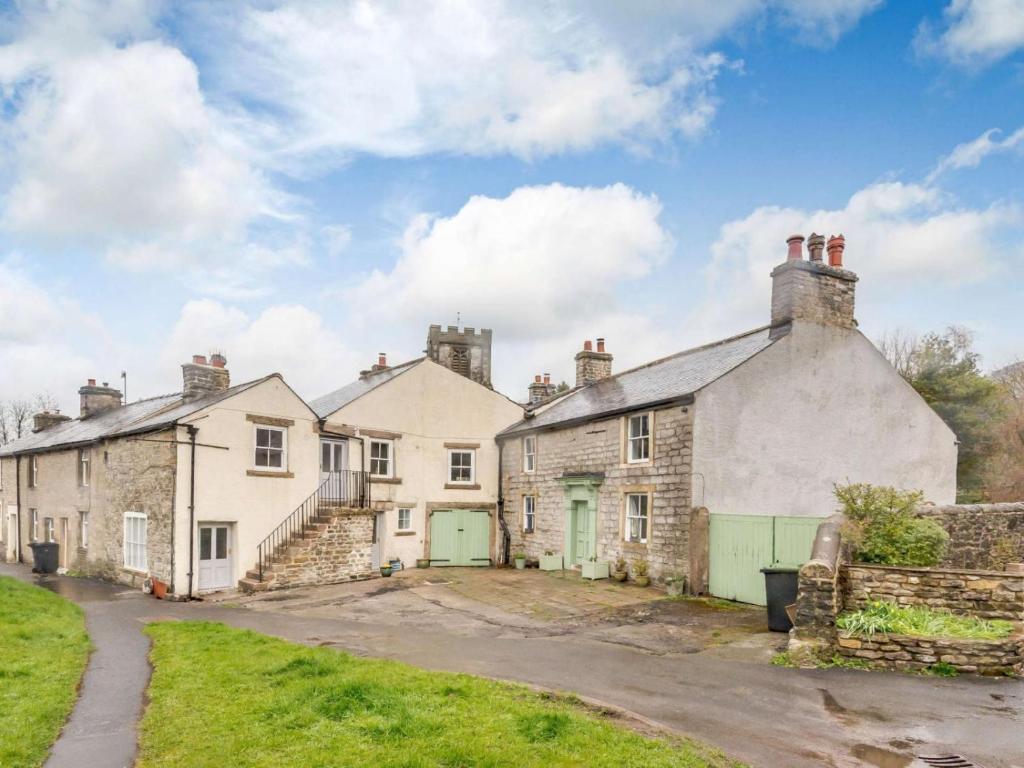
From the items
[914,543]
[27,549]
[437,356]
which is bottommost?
[27,549]

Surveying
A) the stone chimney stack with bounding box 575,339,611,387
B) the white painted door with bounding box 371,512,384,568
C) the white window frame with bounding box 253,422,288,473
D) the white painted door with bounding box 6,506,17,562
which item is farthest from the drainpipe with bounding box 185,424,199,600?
the white painted door with bounding box 6,506,17,562

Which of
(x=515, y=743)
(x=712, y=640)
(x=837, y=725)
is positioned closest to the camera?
(x=515, y=743)

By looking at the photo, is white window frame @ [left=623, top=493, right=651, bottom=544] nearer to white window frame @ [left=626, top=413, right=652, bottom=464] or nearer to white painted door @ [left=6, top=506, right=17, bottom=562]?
white window frame @ [left=626, top=413, right=652, bottom=464]

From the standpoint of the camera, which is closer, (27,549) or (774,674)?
(774,674)

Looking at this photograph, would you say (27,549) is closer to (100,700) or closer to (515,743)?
(100,700)

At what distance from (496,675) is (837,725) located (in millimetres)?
4031

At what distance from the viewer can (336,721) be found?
673 centimetres

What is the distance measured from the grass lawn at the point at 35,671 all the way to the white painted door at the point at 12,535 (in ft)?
58.2

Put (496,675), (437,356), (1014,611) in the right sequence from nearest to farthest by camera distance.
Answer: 1. (496,675)
2. (1014,611)
3. (437,356)

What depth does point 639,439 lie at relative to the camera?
1941cm

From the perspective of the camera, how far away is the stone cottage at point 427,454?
2342 cm

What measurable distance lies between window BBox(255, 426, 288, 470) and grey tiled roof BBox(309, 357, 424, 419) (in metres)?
1.93

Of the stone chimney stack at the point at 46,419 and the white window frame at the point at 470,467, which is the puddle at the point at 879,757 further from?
the stone chimney stack at the point at 46,419

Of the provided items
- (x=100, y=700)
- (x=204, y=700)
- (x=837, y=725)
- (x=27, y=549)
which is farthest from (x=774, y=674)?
(x=27, y=549)
